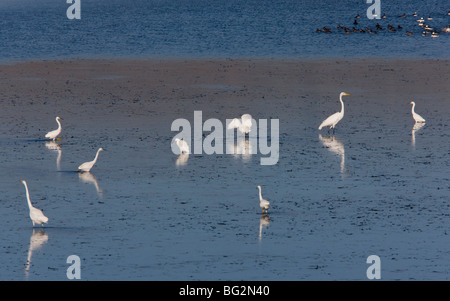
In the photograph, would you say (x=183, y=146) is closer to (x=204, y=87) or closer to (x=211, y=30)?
(x=204, y=87)

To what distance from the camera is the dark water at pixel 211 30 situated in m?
57.8

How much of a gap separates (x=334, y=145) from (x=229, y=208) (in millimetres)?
7747

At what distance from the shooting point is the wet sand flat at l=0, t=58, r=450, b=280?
14.5 m

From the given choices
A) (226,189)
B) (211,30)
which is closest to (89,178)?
(226,189)

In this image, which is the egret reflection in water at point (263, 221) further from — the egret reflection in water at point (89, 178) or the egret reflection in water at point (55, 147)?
the egret reflection in water at point (55, 147)

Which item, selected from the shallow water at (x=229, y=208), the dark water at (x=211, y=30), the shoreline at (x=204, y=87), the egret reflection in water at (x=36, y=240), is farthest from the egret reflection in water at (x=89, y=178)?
the dark water at (x=211, y=30)

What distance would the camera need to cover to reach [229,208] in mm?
17844

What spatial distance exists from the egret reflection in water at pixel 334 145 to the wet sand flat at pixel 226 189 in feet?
0.27

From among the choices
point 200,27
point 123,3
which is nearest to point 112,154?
point 200,27

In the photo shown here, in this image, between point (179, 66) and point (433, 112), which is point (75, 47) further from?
point (433, 112)

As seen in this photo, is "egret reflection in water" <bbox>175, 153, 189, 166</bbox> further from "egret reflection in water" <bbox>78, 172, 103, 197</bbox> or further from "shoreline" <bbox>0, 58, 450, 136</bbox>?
"shoreline" <bbox>0, 58, 450, 136</bbox>

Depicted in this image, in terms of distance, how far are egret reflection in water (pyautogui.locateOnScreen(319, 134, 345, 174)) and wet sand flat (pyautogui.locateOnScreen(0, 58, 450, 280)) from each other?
8 cm
